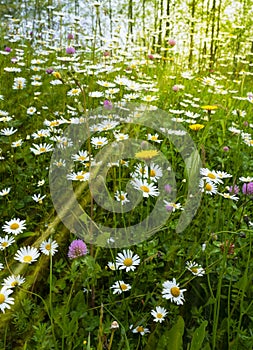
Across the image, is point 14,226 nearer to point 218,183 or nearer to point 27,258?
point 27,258

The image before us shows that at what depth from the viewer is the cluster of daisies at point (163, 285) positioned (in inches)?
28.4

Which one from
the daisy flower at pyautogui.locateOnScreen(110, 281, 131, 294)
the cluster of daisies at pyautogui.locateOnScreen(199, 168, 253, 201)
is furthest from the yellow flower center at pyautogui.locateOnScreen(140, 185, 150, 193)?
the daisy flower at pyautogui.locateOnScreen(110, 281, 131, 294)

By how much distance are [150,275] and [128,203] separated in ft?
0.83

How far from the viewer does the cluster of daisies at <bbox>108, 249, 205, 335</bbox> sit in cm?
72

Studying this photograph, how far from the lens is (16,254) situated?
2.64 feet

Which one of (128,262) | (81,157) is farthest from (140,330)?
(81,157)

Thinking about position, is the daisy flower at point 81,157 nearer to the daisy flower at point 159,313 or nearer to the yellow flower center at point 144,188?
the yellow flower center at point 144,188

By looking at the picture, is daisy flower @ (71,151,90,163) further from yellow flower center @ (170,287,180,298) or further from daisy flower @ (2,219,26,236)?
yellow flower center @ (170,287,180,298)

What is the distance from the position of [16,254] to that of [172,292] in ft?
1.12

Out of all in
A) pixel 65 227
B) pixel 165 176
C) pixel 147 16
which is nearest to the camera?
pixel 65 227

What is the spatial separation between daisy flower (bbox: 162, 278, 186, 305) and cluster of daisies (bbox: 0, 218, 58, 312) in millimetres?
240

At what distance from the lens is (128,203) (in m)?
1.02

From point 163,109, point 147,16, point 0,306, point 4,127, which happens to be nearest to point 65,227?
point 0,306

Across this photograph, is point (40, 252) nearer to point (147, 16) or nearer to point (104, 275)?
point (104, 275)
